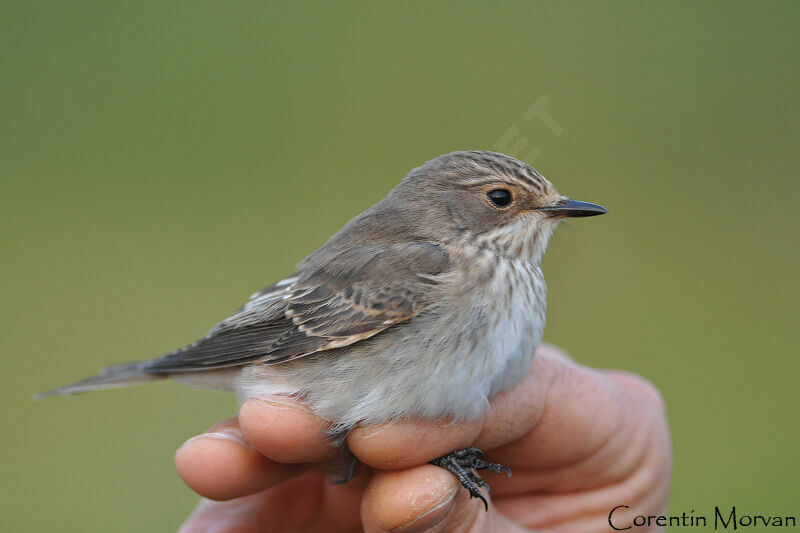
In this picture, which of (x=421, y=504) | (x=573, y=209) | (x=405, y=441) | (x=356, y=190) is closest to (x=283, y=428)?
(x=405, y=441)

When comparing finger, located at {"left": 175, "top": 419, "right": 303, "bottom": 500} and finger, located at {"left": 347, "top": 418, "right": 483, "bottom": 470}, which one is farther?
finger, located at {"left": 175, "top": 419, "right": 303, "bottom": 500}

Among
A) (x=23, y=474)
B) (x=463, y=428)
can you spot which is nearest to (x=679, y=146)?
(x=463, y=428)

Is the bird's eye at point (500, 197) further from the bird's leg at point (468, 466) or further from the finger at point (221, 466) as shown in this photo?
the finger at point (221, 466)

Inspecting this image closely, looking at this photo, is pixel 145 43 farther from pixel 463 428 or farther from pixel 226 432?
pixel 463 428

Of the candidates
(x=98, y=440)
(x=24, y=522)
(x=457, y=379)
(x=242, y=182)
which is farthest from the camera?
(x=242, y=182)

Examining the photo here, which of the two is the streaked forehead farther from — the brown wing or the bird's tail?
the bird's tail

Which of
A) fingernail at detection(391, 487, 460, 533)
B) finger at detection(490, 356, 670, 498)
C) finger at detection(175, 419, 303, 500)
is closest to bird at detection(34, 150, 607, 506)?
fingernail at detection(391, 487, 460, 533)

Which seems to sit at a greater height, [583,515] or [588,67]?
[588,67]

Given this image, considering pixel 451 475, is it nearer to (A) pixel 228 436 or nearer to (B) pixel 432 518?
(B) pixel 432 518

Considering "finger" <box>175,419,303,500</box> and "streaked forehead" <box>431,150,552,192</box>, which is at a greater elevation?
"streaked forehead" <box>431,150,552,192</box>
